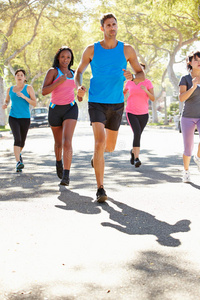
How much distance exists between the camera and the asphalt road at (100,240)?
309 cm

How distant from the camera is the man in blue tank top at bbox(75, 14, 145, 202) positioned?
232 inches

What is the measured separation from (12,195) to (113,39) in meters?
2.38

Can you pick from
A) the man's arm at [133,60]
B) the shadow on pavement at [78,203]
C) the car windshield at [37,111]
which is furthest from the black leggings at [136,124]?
the car windshield at [37,111]

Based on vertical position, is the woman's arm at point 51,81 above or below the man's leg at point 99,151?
above

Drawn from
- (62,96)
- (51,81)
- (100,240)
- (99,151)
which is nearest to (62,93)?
(62,96)

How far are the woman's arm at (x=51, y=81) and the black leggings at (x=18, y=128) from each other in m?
2.01

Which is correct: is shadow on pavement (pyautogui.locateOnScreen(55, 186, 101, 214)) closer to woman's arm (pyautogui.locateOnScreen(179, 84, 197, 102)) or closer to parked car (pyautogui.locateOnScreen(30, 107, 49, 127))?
woman's arm (pyautogui.locateOnScreen(179, 84, 197, 102))

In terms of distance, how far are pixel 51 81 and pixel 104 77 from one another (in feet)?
4.22

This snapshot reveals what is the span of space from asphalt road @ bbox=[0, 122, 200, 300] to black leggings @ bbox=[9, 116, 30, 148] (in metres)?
1.17

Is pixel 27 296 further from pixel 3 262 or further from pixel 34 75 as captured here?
pixel 34 75

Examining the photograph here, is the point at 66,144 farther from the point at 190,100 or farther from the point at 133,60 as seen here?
the point at 190,100

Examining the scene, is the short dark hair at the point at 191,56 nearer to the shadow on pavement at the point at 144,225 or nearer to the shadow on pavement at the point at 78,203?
the shadow on pavement at the point at 78,203

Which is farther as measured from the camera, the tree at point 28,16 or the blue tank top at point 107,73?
the tree at point 28,16

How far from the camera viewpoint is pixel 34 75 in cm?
5200
